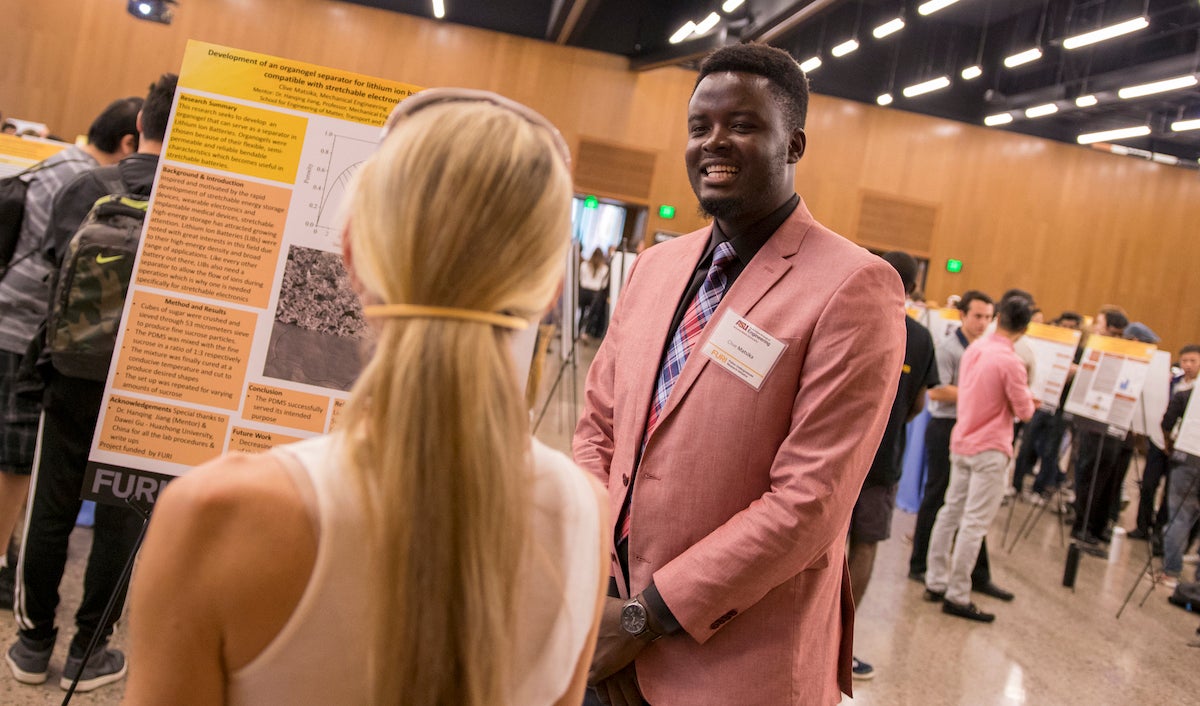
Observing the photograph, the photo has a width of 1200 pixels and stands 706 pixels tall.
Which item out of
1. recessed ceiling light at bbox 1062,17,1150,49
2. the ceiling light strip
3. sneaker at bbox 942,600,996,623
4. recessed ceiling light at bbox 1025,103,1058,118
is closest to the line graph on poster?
sneaker at bbox 942,600,996,623

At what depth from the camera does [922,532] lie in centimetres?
567

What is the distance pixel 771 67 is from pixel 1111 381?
5.93 meters

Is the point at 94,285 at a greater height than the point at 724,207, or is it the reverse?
the point at 724,207

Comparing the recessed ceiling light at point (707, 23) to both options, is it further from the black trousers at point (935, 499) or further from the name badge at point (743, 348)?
the name badge at point (743, 348)

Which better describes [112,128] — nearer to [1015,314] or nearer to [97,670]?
[97,670]

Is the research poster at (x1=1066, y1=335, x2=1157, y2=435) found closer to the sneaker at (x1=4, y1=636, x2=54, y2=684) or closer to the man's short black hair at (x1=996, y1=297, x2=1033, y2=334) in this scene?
the man's short black hair at (x1=996, y1=297, x2=1033, y2=334)

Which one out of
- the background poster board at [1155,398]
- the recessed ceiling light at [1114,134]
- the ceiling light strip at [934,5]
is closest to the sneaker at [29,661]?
the background poster board at [1155,398]

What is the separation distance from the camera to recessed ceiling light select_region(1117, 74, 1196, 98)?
9969 millimetres

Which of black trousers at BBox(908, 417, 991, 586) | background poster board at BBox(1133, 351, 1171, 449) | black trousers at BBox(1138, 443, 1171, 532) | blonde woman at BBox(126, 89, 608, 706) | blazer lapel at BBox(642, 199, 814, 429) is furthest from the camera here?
black trousers at BBox(1138, 443, 1171, 532)

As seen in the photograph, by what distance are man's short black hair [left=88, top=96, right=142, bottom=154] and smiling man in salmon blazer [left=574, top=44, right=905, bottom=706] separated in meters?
2.68

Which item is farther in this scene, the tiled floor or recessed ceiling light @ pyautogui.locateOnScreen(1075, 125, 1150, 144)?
recessed ceiling light @ pyautogui.locateOnScreen(1075, 125, 1150, 144)

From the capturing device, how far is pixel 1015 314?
4848 millimetres

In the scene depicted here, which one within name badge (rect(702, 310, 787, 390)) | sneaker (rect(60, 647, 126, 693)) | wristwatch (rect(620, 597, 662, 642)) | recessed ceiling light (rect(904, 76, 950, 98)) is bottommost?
sneaker (rect(60, 647, 126, 693))

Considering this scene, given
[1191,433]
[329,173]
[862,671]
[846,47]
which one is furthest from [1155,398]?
[846,47]
